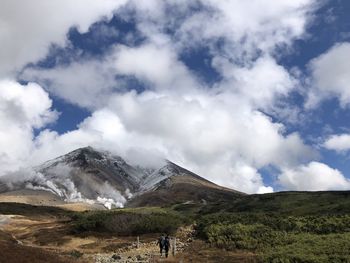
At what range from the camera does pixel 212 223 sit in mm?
56500

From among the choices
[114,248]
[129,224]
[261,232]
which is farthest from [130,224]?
[261,232]

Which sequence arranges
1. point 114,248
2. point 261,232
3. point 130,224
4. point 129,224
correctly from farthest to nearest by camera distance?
point 129,224
point 130,224
point 114,248
point 261,232

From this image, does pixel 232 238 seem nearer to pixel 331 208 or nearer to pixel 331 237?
pixel 331 237

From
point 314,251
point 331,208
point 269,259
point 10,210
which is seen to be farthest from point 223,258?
point 10,210

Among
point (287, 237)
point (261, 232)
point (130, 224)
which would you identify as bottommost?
point (287, 237)

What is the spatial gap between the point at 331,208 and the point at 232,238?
40.5m

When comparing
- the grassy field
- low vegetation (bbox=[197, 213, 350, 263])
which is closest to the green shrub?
the grassy field

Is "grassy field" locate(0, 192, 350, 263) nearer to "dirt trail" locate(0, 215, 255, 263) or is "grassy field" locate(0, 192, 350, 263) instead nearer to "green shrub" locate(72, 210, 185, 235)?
"green shrub" locate(72, 210, 185, 235)

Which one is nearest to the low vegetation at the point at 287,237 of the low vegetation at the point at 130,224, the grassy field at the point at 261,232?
the grassy field at the point at 261,232

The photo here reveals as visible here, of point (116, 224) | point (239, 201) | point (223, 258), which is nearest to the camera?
point (223, 258)

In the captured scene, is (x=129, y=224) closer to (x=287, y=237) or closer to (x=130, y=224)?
(x=130, y=224)

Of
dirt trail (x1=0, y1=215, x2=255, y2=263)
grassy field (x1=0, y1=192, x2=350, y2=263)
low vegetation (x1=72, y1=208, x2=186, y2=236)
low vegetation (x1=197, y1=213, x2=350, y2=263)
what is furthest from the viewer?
low vegetation (x1=72, y1=208, x2=186, y2=236)

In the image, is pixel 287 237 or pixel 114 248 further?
pixel 114 248

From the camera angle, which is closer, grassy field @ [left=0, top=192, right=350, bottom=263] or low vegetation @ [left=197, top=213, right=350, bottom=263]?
low vegetation @ [left=197, top=213, right=350, bottom=263]
